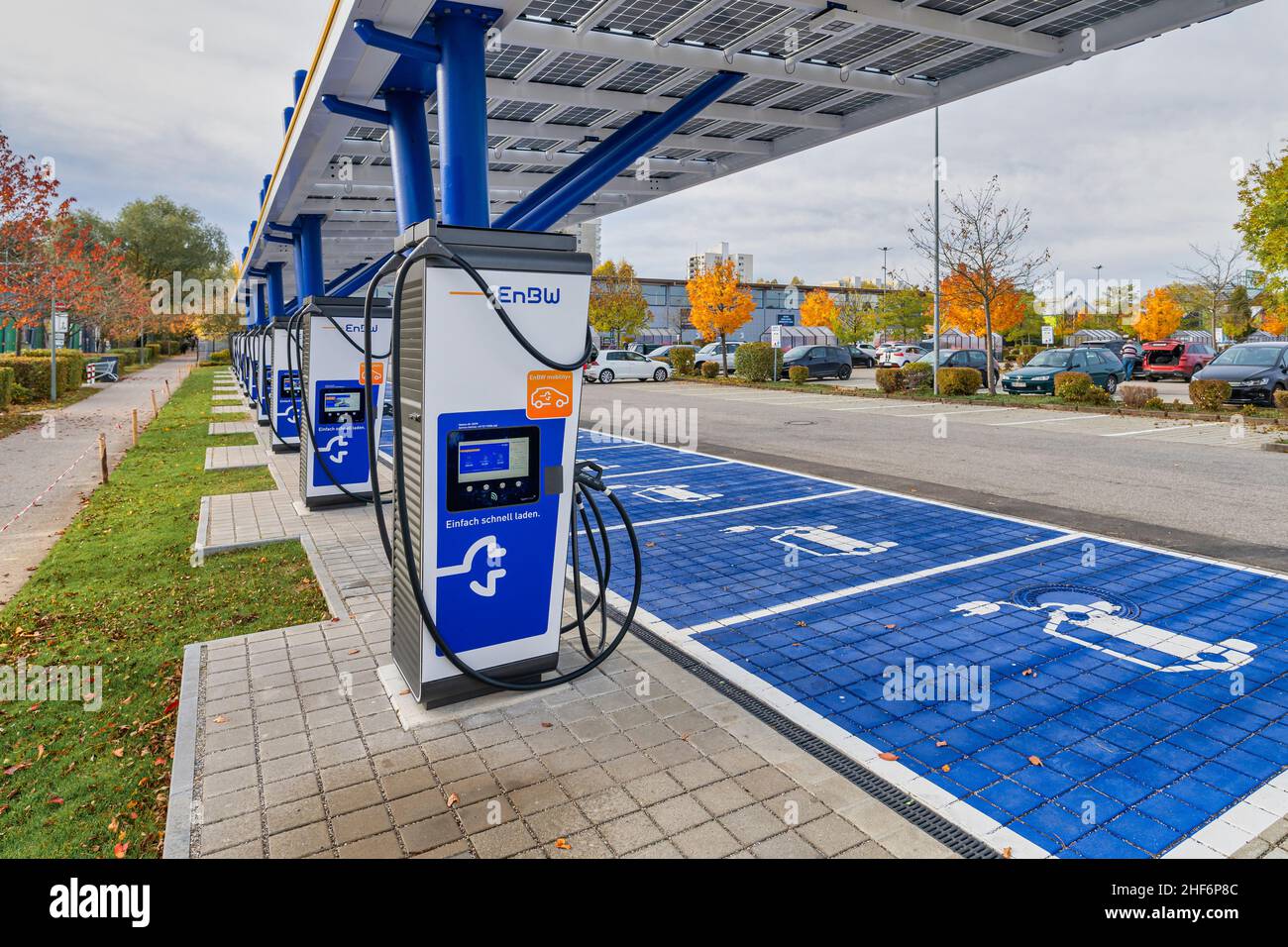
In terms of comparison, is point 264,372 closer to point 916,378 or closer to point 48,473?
point 48,473

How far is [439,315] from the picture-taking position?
4.04 metres

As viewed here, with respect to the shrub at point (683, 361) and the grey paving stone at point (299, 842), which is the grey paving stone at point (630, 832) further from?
the shrub at point (683, 361)

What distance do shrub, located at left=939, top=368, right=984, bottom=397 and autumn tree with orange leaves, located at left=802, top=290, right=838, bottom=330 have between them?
106ft

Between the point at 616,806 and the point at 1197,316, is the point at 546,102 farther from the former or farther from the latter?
the point at 1197,316

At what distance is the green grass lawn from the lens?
357 centimetres

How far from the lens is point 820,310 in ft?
187

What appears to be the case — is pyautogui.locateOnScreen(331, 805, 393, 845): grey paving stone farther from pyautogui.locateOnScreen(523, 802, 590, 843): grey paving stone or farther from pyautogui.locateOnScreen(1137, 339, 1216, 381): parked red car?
pyautogui.locateOnScreen(1137, 339, 1216, 381): parked red car

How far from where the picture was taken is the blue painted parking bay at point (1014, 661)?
355 cm

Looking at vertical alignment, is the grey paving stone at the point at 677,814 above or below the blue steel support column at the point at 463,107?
below

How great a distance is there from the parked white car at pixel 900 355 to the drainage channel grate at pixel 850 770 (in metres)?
42.7

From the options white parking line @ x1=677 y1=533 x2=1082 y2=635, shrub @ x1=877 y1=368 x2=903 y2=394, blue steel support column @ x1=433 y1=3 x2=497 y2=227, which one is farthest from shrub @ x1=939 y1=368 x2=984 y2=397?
blue steel support column @ x1=433 y1=3 x2=497 y2=227

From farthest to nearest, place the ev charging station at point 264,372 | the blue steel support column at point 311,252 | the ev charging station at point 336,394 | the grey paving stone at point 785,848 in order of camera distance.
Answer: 1. the ev charging station at point 264,372
2. the blue steel support column at point 311,252
3. the ev charging station at point 336,394
4. the grey paving stone at point 785,848

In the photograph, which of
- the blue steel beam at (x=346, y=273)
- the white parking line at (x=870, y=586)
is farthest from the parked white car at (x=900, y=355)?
the white parking line at (x=870, y=586)
